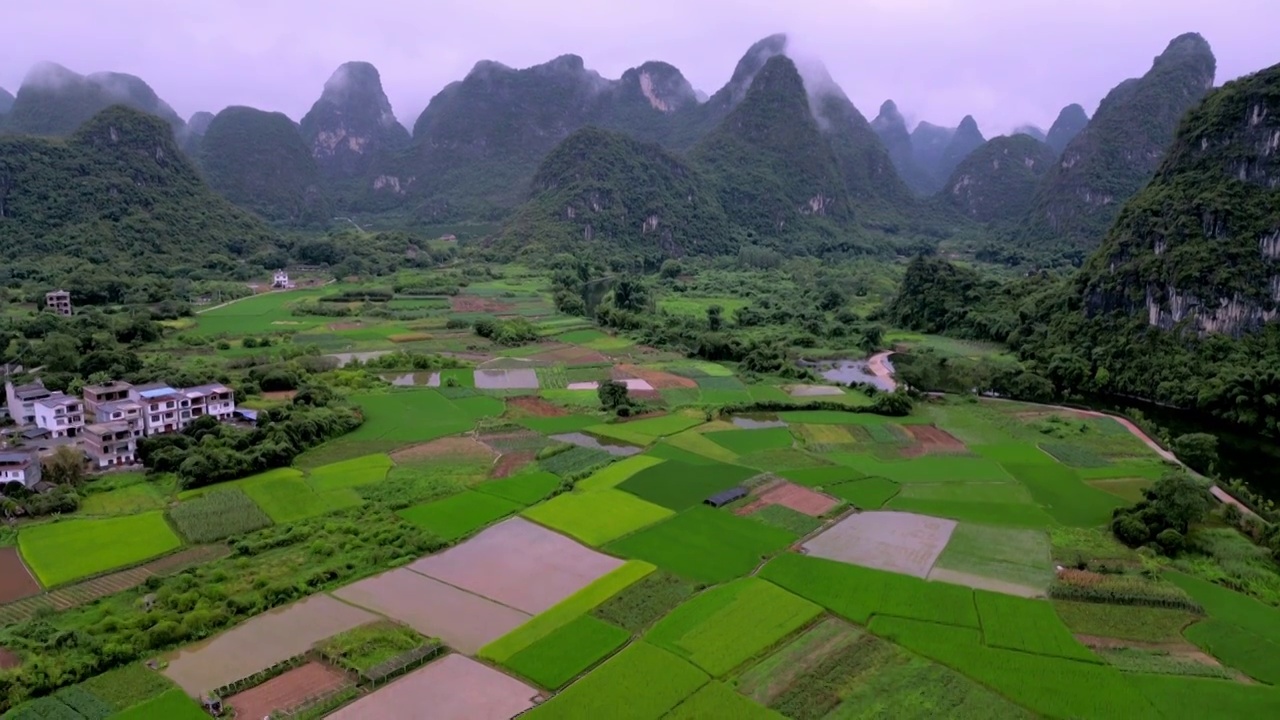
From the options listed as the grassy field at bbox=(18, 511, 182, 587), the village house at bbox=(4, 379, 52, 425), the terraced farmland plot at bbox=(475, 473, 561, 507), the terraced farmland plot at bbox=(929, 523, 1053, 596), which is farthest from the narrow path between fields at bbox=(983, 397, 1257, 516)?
the village house at bbox=(4, 379, 52, 425)

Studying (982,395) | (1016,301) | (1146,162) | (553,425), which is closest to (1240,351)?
(982,395)

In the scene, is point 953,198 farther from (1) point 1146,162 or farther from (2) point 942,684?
(2) point 942,684

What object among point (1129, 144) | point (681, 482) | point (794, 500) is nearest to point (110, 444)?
point (681, 482)

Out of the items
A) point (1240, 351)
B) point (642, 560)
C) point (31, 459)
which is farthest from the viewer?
point (1240, 351)

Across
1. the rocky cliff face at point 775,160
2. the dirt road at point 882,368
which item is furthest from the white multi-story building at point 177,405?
the rocky cliff face at point 775,160

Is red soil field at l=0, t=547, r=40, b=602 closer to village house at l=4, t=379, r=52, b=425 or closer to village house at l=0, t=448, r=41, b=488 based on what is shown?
village house at l=0, t=448, r=41, b=488

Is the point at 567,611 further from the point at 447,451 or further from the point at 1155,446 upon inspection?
the point at 1155,446

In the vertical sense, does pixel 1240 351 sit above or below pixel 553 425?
above
